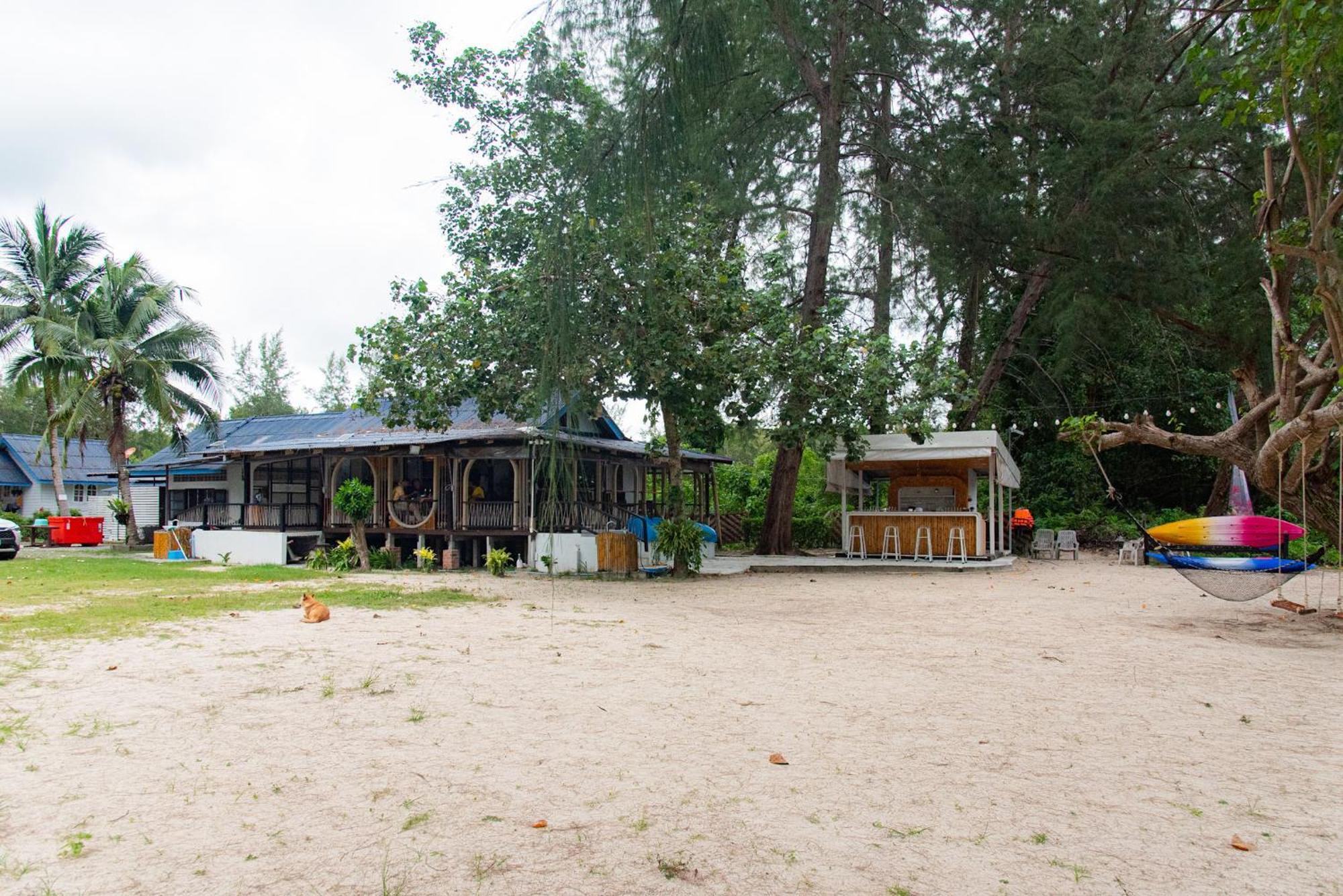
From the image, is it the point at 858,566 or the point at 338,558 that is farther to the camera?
the point at 338,558

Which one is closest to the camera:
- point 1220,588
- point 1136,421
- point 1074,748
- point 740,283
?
point 1074,748

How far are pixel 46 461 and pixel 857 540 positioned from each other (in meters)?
32.4

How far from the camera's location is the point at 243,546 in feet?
62.6

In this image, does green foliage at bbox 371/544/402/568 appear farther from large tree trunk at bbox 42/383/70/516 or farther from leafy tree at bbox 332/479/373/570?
large tree trunk at bbox 42/383/70/516

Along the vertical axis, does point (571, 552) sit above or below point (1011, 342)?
below

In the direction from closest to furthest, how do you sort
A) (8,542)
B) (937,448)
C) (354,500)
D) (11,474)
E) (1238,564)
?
(1238,564) < (354,500) < (937,448) < (8,542) < (11,474)

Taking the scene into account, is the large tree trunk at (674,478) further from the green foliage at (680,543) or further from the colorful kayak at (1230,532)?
the colorful kayak at (1230,532)

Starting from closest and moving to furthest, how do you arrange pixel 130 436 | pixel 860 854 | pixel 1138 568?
1. pixel 860 854
2. pixel 1138 568
3. pixel 130 436

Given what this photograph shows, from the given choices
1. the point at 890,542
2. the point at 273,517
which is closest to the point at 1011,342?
the point at 890,542

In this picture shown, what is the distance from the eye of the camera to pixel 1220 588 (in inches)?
368

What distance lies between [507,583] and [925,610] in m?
6.57

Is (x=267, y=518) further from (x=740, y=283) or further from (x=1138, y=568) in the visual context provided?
(x=1138, y=568)

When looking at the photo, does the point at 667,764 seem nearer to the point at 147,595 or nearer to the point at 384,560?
the point at 147,595

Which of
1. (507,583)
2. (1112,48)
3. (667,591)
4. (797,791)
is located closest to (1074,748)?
(797,791)
